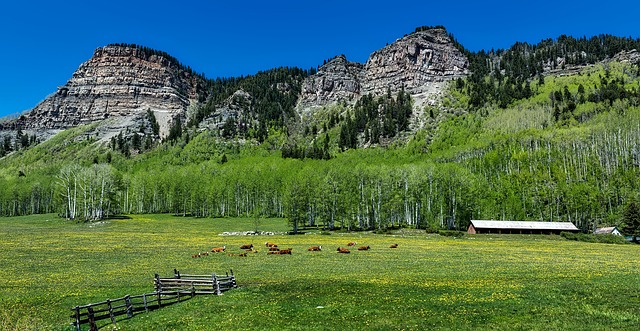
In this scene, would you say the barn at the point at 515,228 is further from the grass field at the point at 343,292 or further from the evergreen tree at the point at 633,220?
the grass field at the point at 343,292

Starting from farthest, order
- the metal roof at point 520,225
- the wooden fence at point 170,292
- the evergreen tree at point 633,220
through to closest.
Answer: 1. the metal roof at point 520,225
2. the evergreen tree at point 633,220
3. the wooden fence at point 170,292

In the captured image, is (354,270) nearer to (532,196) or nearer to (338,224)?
(338,224)

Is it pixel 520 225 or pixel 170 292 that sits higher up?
pixel 170 292

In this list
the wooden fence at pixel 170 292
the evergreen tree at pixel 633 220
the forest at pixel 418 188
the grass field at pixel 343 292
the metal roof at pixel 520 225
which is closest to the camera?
the grass field at pixel 343 292

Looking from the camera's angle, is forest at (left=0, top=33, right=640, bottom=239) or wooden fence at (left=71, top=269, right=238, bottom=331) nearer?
wooden fence at (left=71, top=269, right=238, bottom=331)

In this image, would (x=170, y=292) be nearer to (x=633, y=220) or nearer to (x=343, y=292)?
(x=343, y=292)

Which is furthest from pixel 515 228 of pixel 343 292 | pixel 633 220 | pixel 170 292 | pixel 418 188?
pixel 170 292

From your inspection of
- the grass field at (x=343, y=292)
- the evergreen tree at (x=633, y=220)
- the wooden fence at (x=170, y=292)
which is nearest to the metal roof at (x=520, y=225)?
the evergreen tree at (x=633, y=220)

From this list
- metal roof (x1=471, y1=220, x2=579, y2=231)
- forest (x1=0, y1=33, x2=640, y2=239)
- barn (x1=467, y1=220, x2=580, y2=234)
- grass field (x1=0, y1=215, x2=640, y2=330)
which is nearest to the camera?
grass field (x1=0, y1=215, x2=640, y2=330)

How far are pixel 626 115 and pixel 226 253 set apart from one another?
19650 cm

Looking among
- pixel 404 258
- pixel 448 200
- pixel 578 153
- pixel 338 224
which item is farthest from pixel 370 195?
pixel 578 153

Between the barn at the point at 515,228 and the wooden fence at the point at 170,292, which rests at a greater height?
the wooden fence at the point at 170,292

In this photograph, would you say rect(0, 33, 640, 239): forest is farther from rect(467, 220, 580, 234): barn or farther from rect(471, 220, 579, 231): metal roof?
rect(471, 220, 579, 231): metal roof

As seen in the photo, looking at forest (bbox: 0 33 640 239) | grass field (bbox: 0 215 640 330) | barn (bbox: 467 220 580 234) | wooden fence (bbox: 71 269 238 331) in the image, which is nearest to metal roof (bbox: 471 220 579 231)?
barn (bbox: 467 220 580 234)
